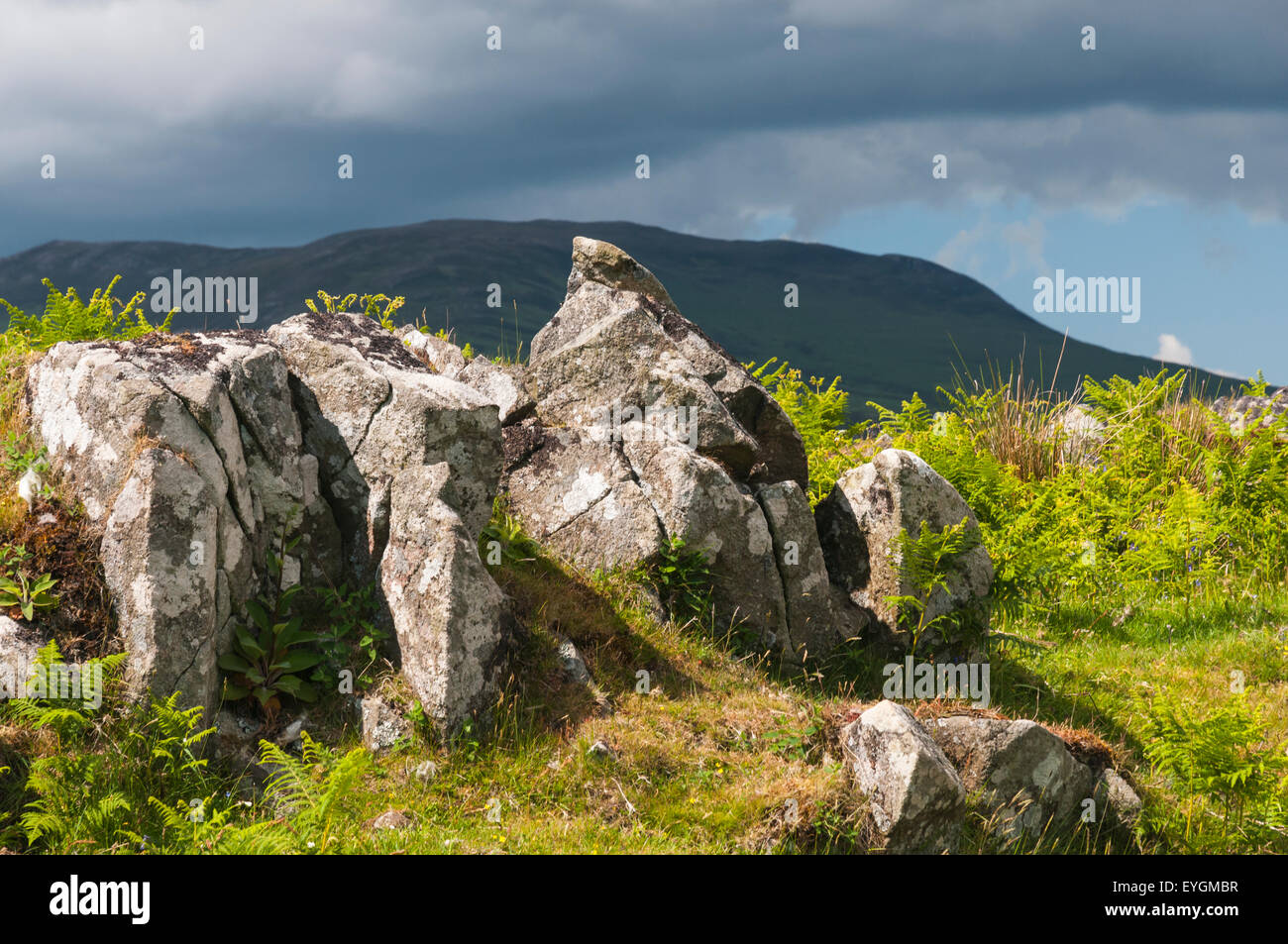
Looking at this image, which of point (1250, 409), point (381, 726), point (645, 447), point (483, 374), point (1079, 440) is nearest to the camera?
point (381, 726)

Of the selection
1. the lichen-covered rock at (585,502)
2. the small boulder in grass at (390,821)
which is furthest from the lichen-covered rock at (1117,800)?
the small boulder in grass at (390,821)

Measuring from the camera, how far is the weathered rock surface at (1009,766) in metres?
9.66

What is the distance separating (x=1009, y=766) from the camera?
385 inches

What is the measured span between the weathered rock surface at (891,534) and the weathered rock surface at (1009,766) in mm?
3364

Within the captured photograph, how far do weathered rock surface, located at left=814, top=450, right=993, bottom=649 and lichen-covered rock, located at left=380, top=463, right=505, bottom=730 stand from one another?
18.4 ft

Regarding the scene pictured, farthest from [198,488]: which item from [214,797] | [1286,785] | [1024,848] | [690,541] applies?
[1286,785]

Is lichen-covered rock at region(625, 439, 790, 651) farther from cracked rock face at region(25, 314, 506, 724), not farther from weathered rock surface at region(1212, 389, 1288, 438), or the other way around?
weathered rock surface at region(1212, 389, 1288, 438)

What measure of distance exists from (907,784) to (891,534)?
514 centimetres

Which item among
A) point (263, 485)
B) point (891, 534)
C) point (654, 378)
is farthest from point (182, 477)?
point (891, 534)

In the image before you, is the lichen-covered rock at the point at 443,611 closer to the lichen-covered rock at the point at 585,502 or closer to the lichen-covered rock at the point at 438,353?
the lichen-covered rock at the point at 585,502

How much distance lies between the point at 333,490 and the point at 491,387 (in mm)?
3348

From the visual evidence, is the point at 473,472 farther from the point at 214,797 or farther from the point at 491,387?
the point at 214,797

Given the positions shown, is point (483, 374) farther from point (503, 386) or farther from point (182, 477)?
point (182, 477)

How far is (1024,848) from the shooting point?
963 cm
